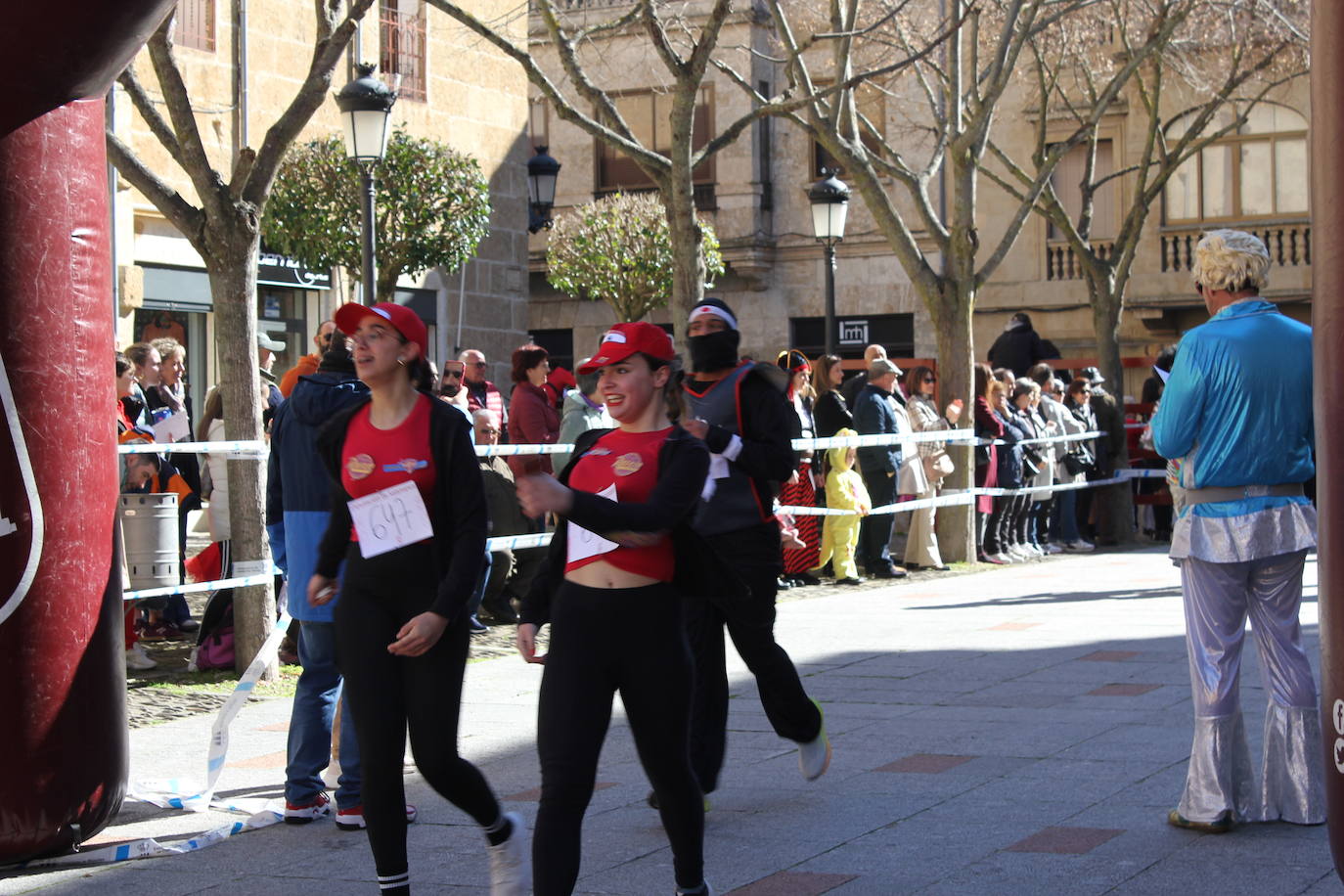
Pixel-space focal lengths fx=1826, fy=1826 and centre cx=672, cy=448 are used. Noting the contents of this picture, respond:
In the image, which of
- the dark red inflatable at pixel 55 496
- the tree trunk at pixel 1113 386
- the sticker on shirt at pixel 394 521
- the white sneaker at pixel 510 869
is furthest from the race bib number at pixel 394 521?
the tree trunk at pixel 1113 386

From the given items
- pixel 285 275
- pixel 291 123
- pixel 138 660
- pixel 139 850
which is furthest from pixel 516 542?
pixel 285 275

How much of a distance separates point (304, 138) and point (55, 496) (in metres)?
15.5

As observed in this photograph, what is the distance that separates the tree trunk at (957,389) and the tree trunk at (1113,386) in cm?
334

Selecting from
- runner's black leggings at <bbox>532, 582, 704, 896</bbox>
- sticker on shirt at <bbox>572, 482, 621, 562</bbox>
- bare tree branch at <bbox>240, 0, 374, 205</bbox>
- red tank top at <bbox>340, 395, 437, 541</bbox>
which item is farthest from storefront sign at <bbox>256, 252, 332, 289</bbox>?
runner's black leggings at <bbox>532, 582, 704, 896</bbox>

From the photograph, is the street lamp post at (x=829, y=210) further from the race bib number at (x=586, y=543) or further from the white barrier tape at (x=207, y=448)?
the race bib number at (x=586, y=543)

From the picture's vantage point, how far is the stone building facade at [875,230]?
112ft

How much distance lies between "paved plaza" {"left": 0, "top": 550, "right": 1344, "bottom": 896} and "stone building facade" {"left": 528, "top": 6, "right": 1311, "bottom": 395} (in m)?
24.6

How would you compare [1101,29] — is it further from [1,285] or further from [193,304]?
[1,285]

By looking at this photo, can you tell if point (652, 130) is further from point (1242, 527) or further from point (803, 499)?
point (1242, 527)

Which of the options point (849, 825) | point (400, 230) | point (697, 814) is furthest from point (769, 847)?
point (400, 230)

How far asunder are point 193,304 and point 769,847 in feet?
53.5

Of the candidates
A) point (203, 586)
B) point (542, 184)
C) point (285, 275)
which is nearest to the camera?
point (203, 586)

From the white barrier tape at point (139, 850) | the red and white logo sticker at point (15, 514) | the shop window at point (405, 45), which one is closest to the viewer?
the red and white logo sticker at point (15, 514)

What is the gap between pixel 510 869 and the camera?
530cm
